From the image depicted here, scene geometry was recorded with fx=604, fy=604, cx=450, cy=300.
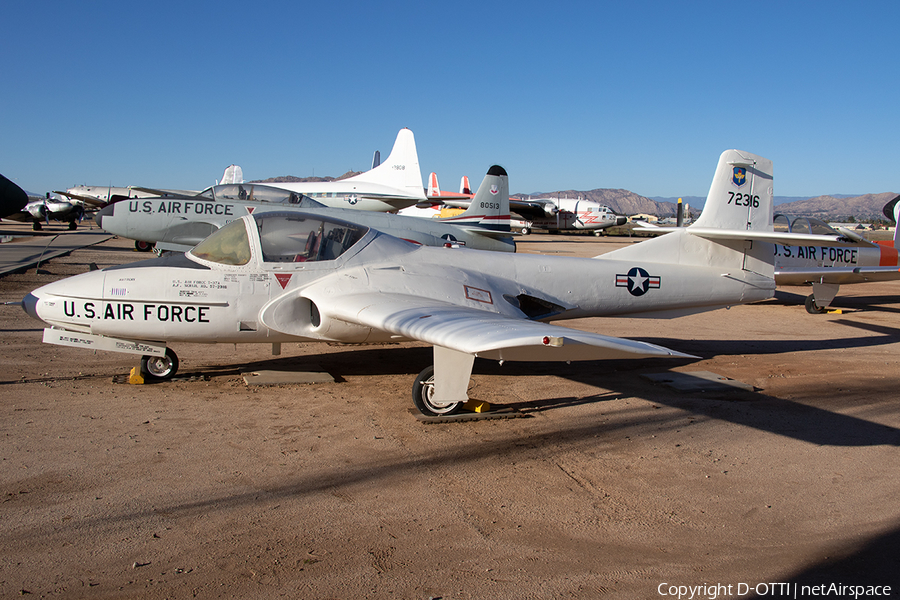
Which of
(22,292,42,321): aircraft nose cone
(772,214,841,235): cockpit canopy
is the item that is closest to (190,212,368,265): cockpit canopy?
(22,292,42,321): aircraft nose cone

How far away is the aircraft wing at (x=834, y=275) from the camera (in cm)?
1417

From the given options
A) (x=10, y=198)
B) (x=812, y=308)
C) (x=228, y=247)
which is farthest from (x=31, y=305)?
(x=812, y=308)

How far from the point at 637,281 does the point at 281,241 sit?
5.02m

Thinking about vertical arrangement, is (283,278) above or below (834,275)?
above

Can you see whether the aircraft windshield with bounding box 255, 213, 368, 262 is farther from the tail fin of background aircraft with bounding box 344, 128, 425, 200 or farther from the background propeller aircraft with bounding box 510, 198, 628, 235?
the background propeller aircraft with bounding box 510, 198, 628, 235

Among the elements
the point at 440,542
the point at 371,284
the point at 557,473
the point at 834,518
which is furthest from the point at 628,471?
the point at 371,284

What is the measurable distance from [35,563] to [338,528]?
1.74m

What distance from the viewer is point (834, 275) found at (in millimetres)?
14562

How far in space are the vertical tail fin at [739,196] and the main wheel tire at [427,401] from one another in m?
5.55

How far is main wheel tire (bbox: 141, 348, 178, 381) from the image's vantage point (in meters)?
7.33

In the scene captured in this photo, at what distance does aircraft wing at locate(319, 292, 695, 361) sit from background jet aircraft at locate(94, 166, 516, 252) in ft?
23.5

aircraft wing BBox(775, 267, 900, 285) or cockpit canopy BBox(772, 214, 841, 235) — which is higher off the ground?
cockpit canopy BBox(772, 214, 841, 235)

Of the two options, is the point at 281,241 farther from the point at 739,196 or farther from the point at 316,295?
the point at 739,196

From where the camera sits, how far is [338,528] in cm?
407
